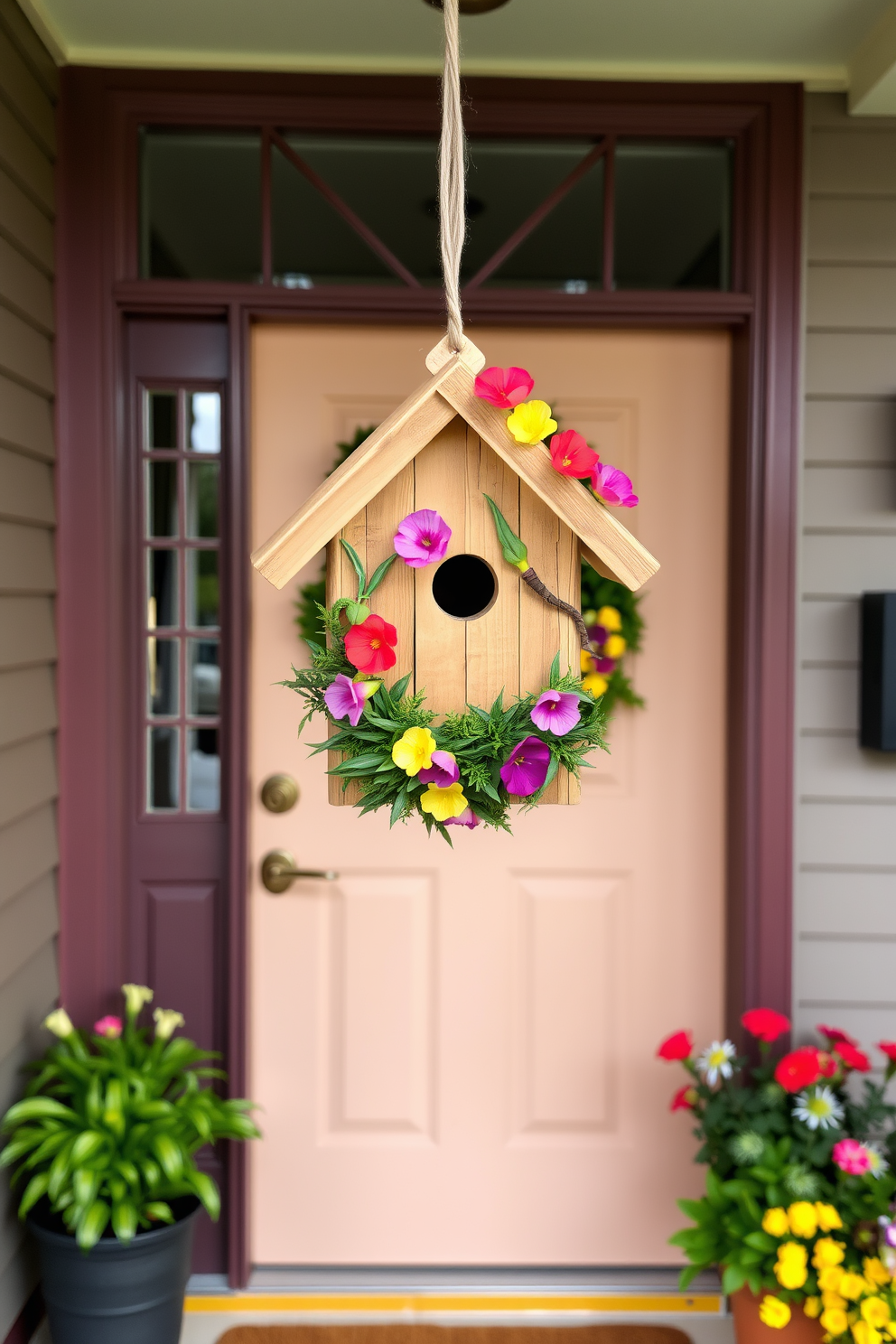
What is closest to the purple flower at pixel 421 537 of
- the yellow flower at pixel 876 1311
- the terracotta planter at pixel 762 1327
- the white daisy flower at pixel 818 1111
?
the white daisy flower at pixel 818 1111

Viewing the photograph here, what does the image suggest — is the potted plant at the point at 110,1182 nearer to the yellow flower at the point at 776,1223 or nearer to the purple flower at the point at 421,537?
the yellow flower at the point at 776,1223

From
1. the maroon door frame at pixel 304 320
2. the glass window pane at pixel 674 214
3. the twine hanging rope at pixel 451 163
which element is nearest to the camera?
the twine hanging rope at pixel 451 163

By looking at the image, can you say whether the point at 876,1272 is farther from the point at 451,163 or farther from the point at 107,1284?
the point at 451,163

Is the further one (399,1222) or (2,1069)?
(399,1222)

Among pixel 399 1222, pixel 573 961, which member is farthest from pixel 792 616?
pixel 399 1222

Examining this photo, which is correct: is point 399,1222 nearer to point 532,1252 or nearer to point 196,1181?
point 532,1252

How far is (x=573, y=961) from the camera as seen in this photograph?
201 cm

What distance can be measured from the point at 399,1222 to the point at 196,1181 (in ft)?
1.79

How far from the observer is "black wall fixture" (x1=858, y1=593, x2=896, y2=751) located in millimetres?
1793

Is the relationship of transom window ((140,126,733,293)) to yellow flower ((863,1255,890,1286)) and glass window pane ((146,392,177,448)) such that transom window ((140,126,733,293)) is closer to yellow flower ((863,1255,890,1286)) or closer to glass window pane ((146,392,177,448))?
glass window pane ((146,392,177,448))

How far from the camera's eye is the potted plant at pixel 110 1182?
1.60 meters

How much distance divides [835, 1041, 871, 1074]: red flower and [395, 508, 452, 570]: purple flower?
1295 millimetres

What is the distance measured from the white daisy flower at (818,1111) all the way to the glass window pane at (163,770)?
1324 mm

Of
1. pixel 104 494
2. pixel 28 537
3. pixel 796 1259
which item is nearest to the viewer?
pixel 796 1259
